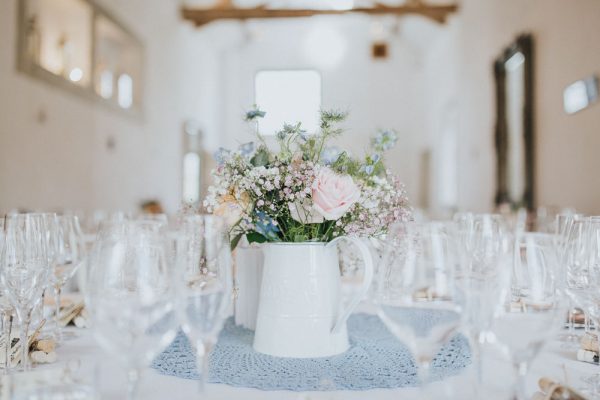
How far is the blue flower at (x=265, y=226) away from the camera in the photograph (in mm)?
1015

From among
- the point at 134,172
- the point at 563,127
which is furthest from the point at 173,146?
the point at 563,127

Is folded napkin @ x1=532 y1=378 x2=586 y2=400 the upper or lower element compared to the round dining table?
upper

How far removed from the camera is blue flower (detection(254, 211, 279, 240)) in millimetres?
1015

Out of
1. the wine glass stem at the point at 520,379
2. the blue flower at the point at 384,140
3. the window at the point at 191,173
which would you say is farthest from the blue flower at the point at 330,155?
the window at the point at 191,173

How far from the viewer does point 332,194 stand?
0.96 m

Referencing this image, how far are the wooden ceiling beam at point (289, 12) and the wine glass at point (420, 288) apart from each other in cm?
832

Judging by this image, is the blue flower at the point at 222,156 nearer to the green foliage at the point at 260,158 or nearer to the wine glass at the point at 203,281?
the green foliage at the point at 260,158

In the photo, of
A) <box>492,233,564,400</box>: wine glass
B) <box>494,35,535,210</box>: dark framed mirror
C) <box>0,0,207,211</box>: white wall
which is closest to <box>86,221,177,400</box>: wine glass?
<box>492,233,564,400</box>: wine glass

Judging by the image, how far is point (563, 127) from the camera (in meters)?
4.86

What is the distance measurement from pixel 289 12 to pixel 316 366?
28.3ft

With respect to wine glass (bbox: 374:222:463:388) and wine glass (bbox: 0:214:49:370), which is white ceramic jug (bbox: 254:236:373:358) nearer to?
wine glass (bbox: 374:222:463:388)

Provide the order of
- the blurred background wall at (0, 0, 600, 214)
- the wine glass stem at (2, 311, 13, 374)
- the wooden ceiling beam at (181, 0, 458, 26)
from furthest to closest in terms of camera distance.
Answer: the wooden ceiling beam at (181, 0, 458, 26) → the blurred background wall at (0, 0, 600, 214) → the wine glass stem at (2, 311, 13, 374)

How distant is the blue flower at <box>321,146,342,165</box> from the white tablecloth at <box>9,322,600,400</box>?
1.43ft

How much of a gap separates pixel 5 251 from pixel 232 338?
0.45 m
